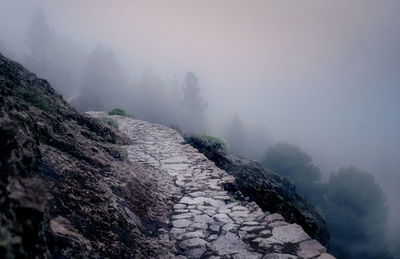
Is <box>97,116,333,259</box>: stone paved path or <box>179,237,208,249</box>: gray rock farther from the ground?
<box>97,116,333,259</box>: stone paved path

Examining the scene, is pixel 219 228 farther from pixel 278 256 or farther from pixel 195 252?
pixel 278 256

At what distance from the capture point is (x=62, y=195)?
3.33 meters

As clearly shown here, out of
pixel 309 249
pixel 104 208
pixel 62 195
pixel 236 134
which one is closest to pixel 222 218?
pixel 309 249

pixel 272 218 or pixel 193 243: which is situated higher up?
pixel 272 218

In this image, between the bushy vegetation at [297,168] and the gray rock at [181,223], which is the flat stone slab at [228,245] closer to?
the gray rock at [181,223]

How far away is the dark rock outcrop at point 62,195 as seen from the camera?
73.8 inches

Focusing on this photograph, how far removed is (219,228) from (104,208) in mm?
1874

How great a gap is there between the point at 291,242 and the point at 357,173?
2044 inches

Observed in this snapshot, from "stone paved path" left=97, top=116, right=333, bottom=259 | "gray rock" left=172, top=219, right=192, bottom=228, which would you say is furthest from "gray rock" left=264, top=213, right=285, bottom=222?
"gray rock" left=172, top=219, right=192, bottom=228

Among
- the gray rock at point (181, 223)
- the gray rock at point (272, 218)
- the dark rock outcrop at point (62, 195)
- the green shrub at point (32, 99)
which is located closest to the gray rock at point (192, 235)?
the gray rock at point (181, 223)

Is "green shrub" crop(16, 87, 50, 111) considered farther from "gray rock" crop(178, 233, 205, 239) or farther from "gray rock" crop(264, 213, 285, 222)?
"gray rock" crop(264, 213, 285, 222)

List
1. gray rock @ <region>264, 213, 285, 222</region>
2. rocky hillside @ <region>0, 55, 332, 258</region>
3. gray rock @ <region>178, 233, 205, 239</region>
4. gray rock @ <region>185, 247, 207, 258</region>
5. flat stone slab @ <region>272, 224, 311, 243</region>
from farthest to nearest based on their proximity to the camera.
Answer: gray rock @ <region>264, 213, 285, 222</region> → gray rock @ <region>178, 233, 205, 239</region> → flat stone slab @ <region>272, 224, 311, 243</region> → gray rock @ <region>185, 247, 207, 258</region> → rocky hillside @ <region>0, 55, 332, 258</region>

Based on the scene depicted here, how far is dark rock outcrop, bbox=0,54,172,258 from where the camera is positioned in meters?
1.88

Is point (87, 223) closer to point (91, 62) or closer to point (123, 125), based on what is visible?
point (123, 125)
